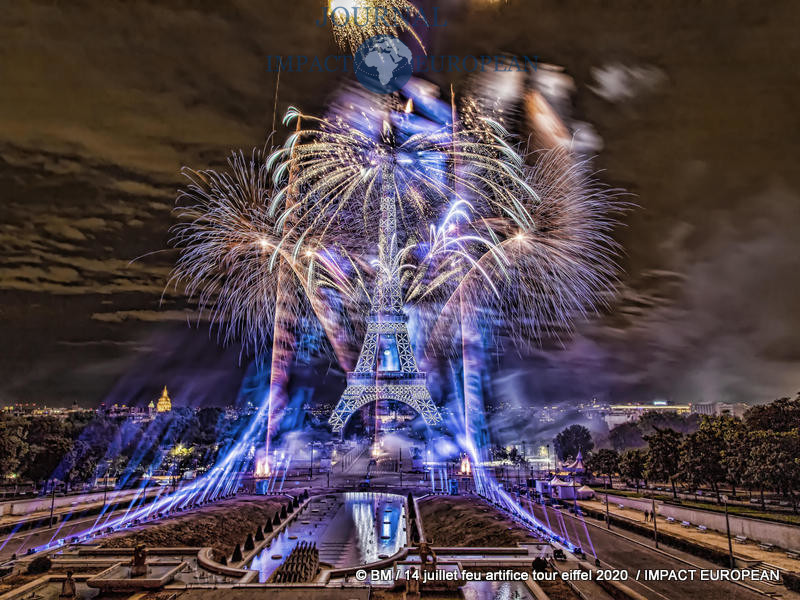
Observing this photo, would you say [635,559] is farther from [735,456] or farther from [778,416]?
[778,416]

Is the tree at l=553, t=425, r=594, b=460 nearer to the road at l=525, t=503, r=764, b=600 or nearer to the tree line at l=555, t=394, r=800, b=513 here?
the tree line at l=555, t=394, r=800, b=513

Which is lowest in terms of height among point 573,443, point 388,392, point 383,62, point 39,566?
point 39,566

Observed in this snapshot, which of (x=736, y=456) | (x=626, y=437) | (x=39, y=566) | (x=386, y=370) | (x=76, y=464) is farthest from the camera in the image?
(x=626, y=437)

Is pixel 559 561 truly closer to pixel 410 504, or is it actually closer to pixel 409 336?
pixel 410 504

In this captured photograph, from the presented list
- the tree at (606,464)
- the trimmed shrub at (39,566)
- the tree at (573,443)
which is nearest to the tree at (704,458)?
the tree at (606,464)

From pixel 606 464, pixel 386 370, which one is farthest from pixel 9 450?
pixel 606 464

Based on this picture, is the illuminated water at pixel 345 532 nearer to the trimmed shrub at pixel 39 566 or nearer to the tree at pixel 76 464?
the trimmed shrub at pixel 39 566
